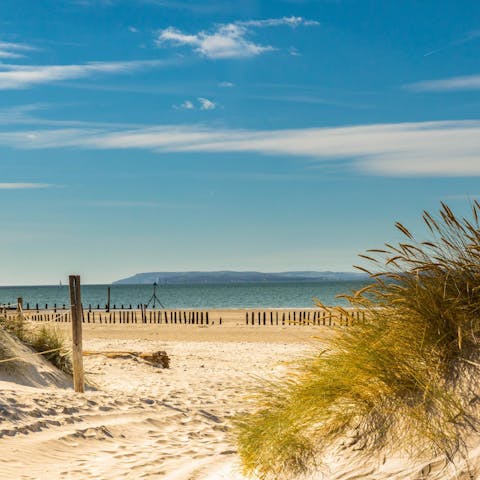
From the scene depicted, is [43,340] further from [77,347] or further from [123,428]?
[123,428]

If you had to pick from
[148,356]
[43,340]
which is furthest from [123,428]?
[148,356]

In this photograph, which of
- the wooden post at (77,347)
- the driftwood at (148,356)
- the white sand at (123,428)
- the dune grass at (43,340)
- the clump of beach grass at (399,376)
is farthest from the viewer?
the driftwood at (148,356)

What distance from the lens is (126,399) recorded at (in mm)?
11367

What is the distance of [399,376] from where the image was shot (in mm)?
5352

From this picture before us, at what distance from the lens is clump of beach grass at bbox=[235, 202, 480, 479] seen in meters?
5.15

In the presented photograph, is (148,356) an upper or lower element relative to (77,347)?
lower

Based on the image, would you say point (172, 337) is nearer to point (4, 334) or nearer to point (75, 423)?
point (4, 334)

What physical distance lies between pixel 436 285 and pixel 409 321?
0.37 metres

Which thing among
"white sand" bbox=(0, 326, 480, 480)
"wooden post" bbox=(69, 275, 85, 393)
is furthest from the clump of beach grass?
"wooden post" bbox=(69, 275, 85, 393)

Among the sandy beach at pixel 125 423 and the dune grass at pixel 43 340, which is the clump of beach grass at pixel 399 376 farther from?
the dune grass at pixel 43 340

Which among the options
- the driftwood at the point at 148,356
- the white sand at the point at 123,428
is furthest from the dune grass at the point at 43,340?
the driftwood at the point at 148,356

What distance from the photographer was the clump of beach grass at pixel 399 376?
5.15 meters

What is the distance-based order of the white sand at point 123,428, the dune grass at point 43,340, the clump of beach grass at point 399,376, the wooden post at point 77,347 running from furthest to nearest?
the dune grass at point 43,340, the wooden post at point 77,347, the white sand at point 123,428, the clump of beach grass at point 399,376

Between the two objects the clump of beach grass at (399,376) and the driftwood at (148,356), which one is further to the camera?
the driftwood at (148,356)
